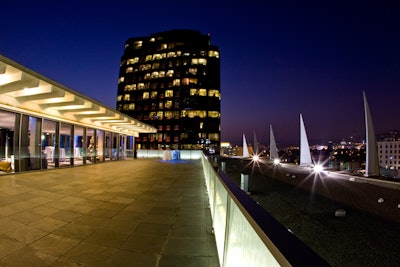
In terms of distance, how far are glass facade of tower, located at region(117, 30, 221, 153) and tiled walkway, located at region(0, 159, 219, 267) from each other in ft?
197

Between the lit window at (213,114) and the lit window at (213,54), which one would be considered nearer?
the lit window at (213,114)

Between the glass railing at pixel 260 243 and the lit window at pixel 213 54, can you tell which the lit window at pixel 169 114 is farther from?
the glass railing at pixel 260 243

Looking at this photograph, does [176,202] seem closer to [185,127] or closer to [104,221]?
[104,221]

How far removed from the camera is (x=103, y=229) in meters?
4.17

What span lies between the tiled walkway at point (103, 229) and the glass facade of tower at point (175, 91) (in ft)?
197

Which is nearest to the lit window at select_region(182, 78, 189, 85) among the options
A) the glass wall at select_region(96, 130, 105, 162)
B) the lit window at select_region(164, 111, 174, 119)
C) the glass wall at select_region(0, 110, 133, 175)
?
the lit window at select_region(164, 111, 174, 119)

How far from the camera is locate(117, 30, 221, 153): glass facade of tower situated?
6931cm

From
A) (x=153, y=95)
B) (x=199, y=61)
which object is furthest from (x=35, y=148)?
(x=199, y=61)

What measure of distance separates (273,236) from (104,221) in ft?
13.9

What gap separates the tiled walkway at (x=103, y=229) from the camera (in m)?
3.17

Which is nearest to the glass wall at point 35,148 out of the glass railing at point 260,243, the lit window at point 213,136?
the glass railing at point 260,243

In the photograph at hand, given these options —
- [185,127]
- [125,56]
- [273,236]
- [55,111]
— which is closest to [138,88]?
[125,56]

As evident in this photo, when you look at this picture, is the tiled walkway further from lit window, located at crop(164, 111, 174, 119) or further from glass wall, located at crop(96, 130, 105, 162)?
lit window, located at crop(164, 111, 174, 119)

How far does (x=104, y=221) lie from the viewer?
4.59m
